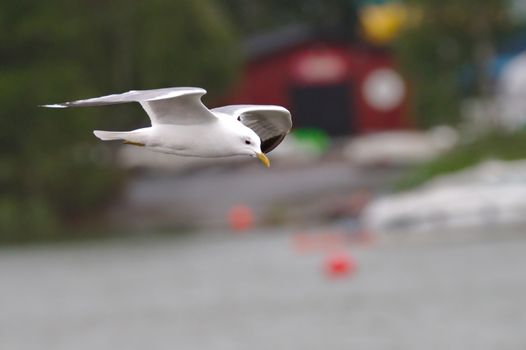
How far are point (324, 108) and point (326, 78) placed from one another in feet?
10.4

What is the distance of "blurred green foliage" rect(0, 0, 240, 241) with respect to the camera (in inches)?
1634

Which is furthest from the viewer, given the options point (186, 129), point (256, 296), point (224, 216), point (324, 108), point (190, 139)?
point (324, 108)

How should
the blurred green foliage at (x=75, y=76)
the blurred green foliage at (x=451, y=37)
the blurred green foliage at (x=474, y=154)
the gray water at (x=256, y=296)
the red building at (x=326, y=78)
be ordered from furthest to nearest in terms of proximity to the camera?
the red building at (x=326, y=78), the blurred green foliage at (x=451, y=37), the blurred green foliage at (x=474, y=154), the blurred green foliage at (x=75, y=76), the gray water at (x=256, y=296)

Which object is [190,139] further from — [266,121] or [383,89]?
[383,89]

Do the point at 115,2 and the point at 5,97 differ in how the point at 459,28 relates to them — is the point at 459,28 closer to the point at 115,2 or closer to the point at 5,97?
the point at 115,2

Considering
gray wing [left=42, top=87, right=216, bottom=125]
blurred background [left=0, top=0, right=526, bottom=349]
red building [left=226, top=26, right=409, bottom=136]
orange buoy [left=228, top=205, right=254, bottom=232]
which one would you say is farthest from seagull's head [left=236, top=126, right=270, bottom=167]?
red building [left=226, top=26, right=409, bottom=136]

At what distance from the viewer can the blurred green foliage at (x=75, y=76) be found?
136 ft

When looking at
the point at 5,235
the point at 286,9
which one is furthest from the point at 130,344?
the point at 286,9

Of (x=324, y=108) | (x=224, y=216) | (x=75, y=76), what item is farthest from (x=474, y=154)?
(x=324, y=108)

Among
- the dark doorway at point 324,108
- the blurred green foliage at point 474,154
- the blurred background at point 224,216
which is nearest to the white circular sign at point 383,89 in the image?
the dark doorway at point 324,108

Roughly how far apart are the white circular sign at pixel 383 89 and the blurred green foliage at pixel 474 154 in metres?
15.5

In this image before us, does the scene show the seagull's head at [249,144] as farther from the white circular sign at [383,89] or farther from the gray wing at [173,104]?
the white circular sign at [383,89]

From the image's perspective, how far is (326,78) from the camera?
6781 centimetres

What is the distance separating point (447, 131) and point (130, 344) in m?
33.3
